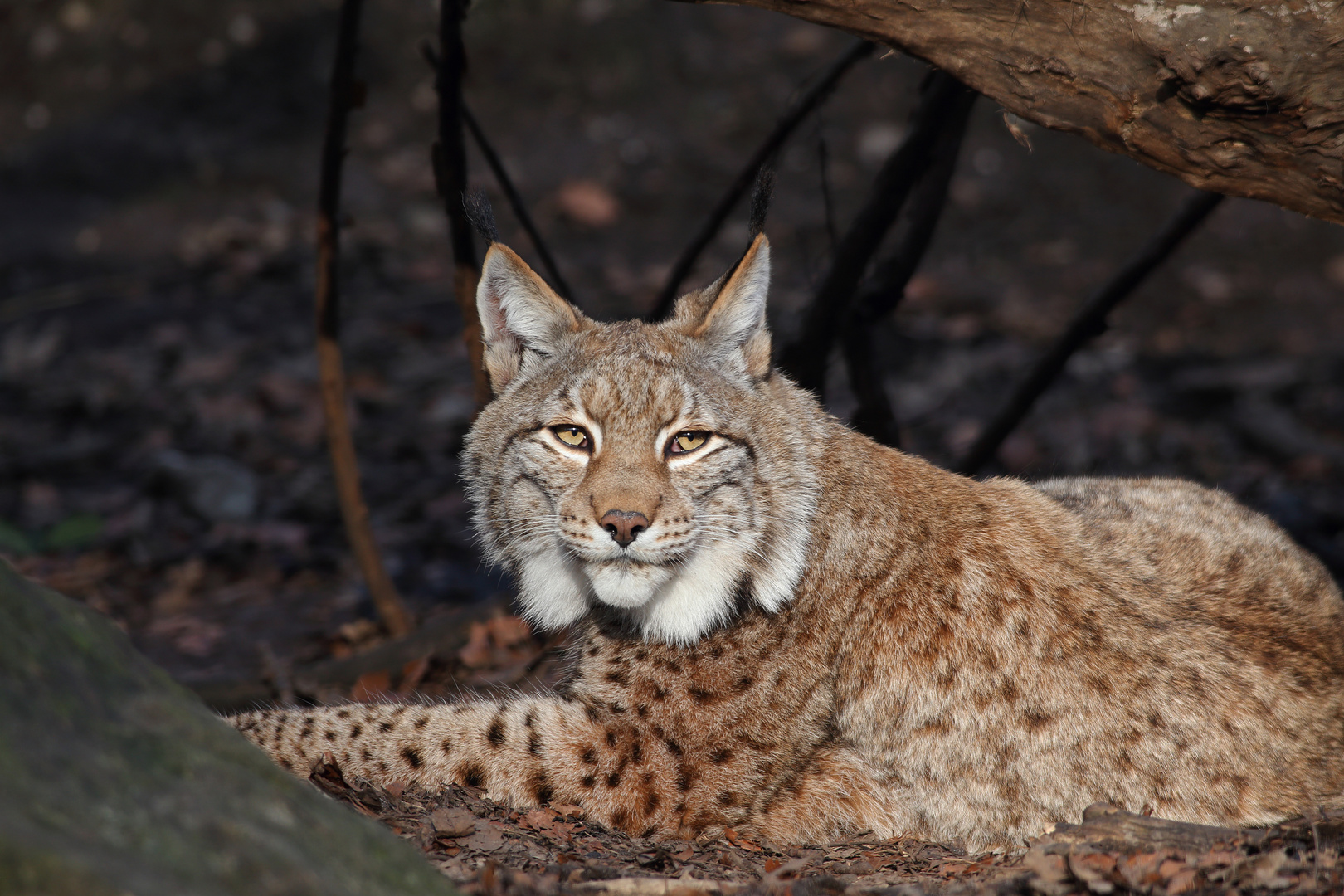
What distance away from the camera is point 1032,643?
12.4 ft

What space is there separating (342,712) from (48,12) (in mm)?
12683

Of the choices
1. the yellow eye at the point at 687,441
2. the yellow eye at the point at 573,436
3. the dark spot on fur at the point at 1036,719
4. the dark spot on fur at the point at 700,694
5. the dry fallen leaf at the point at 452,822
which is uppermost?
the yellow eye at the point at 687,441

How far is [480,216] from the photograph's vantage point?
13.6 ft

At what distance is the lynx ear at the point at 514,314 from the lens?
4137 millimetres

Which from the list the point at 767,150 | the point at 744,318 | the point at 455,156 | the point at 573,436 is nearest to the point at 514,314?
the point at 573,436

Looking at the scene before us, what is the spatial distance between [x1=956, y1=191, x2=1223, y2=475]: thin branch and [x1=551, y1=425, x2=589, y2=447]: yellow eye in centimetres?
295

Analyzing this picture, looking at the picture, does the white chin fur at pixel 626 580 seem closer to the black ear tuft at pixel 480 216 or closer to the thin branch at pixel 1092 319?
the black ear tuft at pixel 480 216

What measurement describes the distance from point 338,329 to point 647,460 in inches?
111

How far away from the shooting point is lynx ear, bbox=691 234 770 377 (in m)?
4.01

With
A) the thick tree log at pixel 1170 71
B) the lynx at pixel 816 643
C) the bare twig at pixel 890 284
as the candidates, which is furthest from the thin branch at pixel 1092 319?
the thick tree log at pixel 1170 71

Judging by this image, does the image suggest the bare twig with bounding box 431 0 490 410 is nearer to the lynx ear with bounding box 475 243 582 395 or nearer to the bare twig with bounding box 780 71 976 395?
the lynx ear with bounding box 475 243 582 395

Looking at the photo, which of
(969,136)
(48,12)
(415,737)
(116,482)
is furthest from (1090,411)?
(48,12)

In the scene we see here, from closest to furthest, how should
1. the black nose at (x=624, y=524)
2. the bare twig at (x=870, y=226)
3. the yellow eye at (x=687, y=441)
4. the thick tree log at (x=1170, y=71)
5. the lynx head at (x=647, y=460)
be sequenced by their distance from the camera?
1. the thick tree log at (x=1170, y=71)
2. the black nose at (x=624, y=524)
3. the lynx head at (x=647, y=460)
4. the yellow eye at (x=687, y=441)
5. the bare twig at (x=870, y=226)

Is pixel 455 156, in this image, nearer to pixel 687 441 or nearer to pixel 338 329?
A: pixel 338 329
